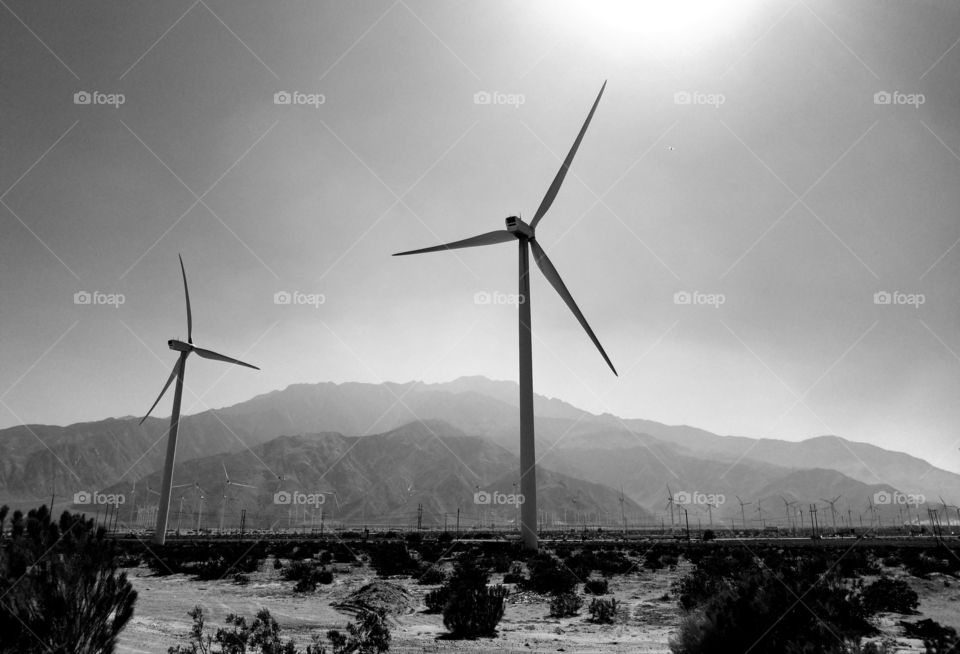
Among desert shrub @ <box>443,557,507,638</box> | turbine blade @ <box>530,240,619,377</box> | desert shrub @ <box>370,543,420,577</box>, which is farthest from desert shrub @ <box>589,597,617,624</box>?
turbine blade @ <box>530,240,619,377</box>

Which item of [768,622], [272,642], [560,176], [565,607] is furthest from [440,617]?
[560,176]

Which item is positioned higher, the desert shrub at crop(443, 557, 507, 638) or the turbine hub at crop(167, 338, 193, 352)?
the turbine hub at crop(167, 338, 193, 352)

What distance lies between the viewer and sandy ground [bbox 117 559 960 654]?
1368cm

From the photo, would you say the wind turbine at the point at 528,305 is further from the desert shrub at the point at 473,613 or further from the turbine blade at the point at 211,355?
the turbine blade at the point at 211,355

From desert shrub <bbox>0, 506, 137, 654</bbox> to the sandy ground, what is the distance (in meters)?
2.82

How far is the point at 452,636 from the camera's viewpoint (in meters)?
15.0

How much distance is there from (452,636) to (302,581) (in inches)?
504

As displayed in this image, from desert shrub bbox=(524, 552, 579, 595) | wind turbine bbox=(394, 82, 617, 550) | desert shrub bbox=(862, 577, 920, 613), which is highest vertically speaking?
wind turbine bbox=(394, 82, 617, 550)

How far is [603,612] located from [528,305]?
76.9 feet

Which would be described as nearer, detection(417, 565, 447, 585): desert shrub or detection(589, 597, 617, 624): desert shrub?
detection(589, 597, 617, 624): desert shrub

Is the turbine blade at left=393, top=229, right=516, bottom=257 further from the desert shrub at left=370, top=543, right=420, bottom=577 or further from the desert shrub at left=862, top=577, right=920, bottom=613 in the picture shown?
the desert shrub at left=862, top=577, right=920, bottom=613

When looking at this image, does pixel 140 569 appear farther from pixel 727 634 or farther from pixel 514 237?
pixel 727 634

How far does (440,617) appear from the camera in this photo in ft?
60.0

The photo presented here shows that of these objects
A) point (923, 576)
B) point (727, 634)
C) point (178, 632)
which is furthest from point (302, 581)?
point (923, 576)
